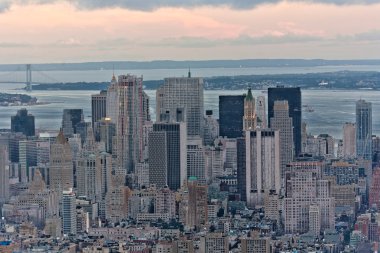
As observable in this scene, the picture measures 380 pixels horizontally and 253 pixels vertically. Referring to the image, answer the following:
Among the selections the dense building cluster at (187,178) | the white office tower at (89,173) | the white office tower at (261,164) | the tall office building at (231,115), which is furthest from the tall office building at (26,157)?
the tall office building at (231,115)

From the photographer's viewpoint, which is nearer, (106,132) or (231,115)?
(106,132)

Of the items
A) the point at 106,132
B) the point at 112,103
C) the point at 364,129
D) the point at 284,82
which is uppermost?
the point at 284,82

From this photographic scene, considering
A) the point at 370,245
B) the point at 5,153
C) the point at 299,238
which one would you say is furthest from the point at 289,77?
the point at 370,245

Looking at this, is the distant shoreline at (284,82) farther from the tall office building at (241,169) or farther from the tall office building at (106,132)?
the tall office building at (241,169)

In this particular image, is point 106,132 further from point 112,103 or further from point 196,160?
point 196,160

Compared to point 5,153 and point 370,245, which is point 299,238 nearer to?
point 370,245

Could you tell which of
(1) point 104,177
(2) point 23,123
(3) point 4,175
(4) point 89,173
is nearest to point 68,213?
(3) point 4,175

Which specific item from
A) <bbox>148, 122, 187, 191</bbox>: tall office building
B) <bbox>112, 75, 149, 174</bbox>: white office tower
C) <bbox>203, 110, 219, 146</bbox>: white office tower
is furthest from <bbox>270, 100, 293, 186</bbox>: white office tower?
<bbox>112, 75, 149, 174</bbox>: white office tower
